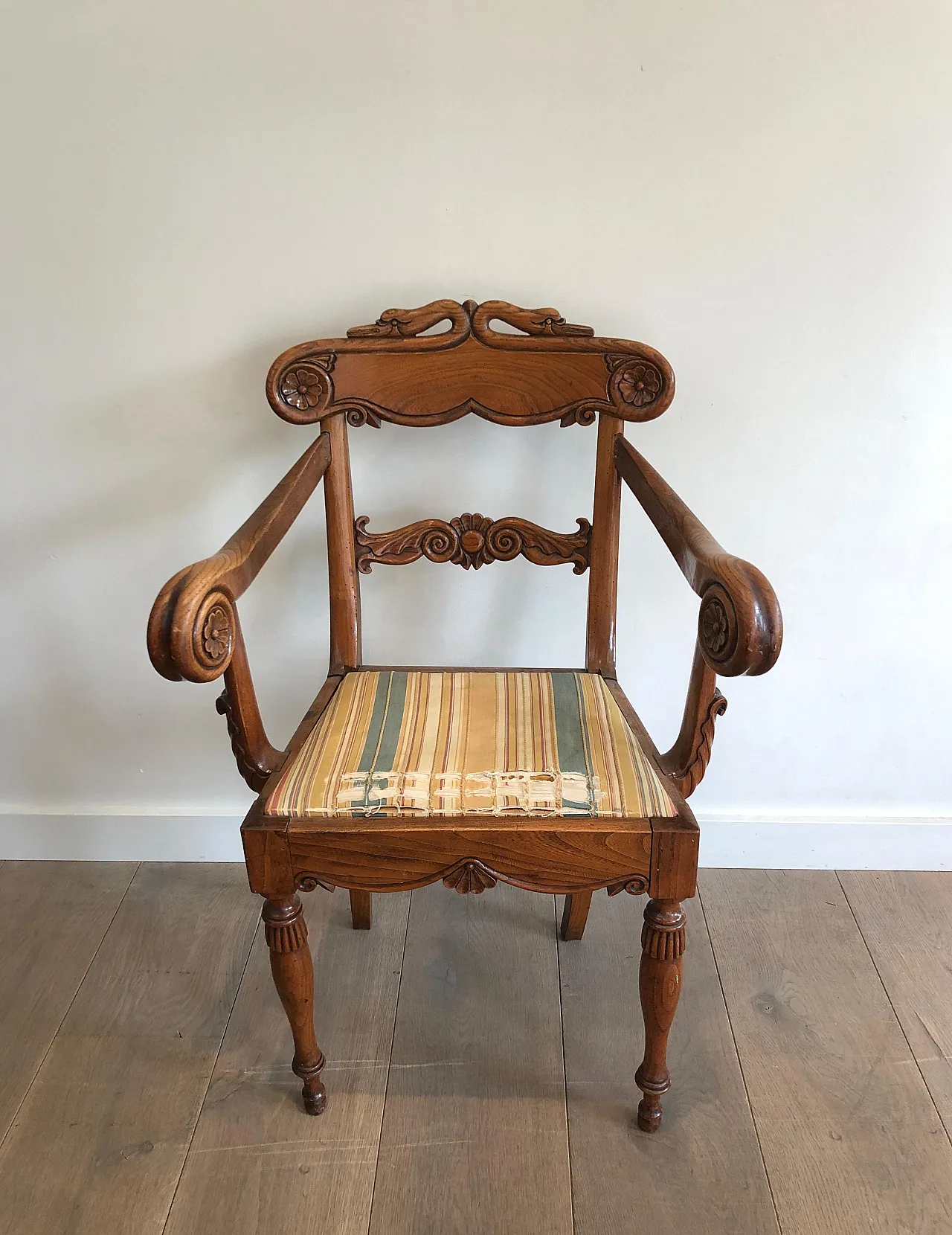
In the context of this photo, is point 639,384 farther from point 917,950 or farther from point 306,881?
point 917,950

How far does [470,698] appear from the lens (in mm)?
1111

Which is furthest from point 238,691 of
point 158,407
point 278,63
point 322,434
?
point 278,63

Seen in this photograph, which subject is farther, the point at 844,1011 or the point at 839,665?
the point at 839,665

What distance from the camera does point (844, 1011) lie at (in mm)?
1254

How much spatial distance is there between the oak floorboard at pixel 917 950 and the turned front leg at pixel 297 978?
773mm

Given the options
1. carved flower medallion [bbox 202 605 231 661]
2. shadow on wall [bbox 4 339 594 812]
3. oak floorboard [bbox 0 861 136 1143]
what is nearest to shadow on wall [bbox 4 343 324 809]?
shadow on wall [bbox 4 339 594 812]

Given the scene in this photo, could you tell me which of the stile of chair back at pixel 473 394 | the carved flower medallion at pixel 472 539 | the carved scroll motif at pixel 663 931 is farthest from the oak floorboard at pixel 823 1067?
the carved flower medallion at pixel 472 539

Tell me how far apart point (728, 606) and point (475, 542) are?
46cm

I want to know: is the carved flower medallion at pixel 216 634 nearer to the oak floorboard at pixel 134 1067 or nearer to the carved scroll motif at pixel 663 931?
the carved scroll motif at pixel 663 931

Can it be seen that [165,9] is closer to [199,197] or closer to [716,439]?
[199,197]

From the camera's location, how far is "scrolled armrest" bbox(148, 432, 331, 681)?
769mm

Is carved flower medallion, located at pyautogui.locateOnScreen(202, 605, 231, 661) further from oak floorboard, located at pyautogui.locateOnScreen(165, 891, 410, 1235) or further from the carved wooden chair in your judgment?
oak floorboard, located at pyautogui.locateOnScreen(165, 891, 410, 1235)

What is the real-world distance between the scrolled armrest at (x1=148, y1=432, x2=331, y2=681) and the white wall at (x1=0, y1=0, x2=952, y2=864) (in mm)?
417

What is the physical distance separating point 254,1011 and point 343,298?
39.5 inches
